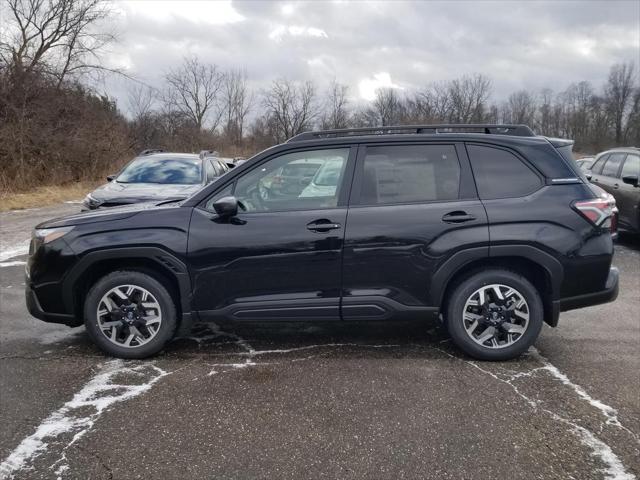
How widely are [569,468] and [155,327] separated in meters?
3.06

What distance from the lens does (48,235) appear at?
14.1 feet

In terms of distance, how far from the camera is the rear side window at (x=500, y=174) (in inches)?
167

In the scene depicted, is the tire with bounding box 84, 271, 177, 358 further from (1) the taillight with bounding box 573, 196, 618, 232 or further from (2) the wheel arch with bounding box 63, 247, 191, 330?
(1) the taillight with bounding box 573, 196, 618, 232

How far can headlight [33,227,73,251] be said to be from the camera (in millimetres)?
4282

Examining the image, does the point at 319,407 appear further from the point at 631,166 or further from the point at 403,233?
the point at 631,166

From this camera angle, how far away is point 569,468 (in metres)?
2.82

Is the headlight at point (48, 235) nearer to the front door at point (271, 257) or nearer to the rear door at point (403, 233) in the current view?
the front door at point (271, 257)

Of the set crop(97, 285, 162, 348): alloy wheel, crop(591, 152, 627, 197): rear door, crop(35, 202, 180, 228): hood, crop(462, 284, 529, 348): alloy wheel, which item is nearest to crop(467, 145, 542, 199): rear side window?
crop(462, 284, 529, 348): alloy wheel

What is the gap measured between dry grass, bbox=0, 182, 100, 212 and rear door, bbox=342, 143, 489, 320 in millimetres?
14302

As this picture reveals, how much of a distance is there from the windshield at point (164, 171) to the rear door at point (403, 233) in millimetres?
5929

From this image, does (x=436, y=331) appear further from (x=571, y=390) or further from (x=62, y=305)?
(x=62, y=305)

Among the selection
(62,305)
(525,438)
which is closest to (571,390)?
(525,438)

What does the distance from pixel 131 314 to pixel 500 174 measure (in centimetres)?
319

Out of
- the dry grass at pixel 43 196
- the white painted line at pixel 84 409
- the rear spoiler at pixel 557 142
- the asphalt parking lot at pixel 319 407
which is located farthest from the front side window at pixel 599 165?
the dry grass at pixel 43 196
